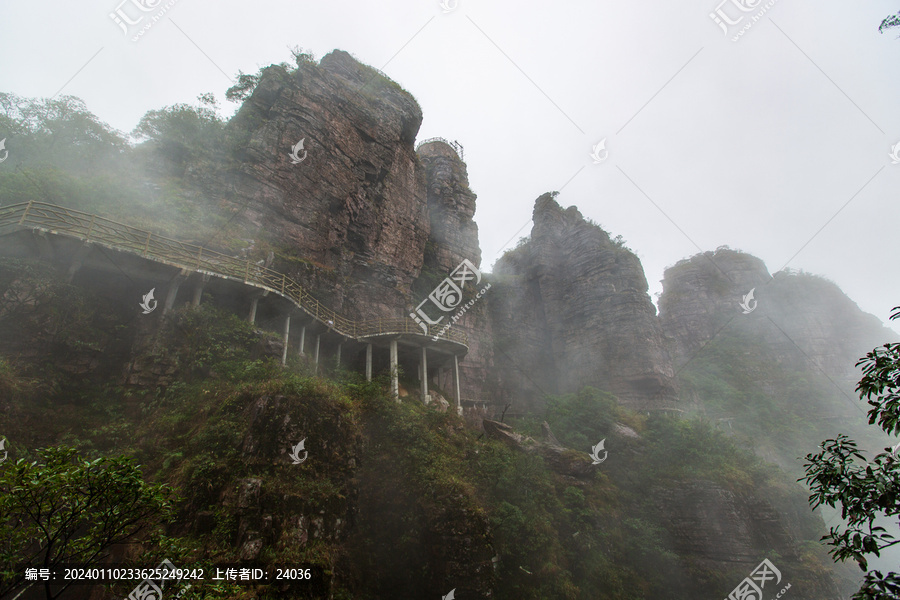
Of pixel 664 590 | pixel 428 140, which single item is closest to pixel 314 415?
pixel 664 590

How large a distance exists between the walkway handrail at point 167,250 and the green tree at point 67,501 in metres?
9.59

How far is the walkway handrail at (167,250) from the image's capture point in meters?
12.5

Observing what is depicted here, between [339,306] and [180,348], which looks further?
[339,306]

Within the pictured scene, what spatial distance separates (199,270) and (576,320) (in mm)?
29358

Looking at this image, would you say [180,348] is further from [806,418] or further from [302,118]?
[806,418]

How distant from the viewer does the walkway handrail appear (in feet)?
40.9

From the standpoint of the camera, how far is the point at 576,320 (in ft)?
118

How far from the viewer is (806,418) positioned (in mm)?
42031

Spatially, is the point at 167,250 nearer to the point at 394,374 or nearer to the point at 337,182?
the point at 394,374

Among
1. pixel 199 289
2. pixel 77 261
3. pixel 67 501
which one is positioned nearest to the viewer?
pixel 67 501

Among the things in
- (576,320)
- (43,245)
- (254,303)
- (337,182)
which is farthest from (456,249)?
(43,245)

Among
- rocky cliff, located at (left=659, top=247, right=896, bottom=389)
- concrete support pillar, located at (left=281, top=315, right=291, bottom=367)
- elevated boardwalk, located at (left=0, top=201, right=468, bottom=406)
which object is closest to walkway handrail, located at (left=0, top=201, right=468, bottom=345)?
elevated boardwalk, located at (left=0, top=201, right=468, bottom=406)

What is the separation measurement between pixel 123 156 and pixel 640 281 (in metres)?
36.4

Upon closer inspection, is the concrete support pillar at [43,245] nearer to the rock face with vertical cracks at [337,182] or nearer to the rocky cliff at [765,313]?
the rock face with vertical cracks at [337,182]
